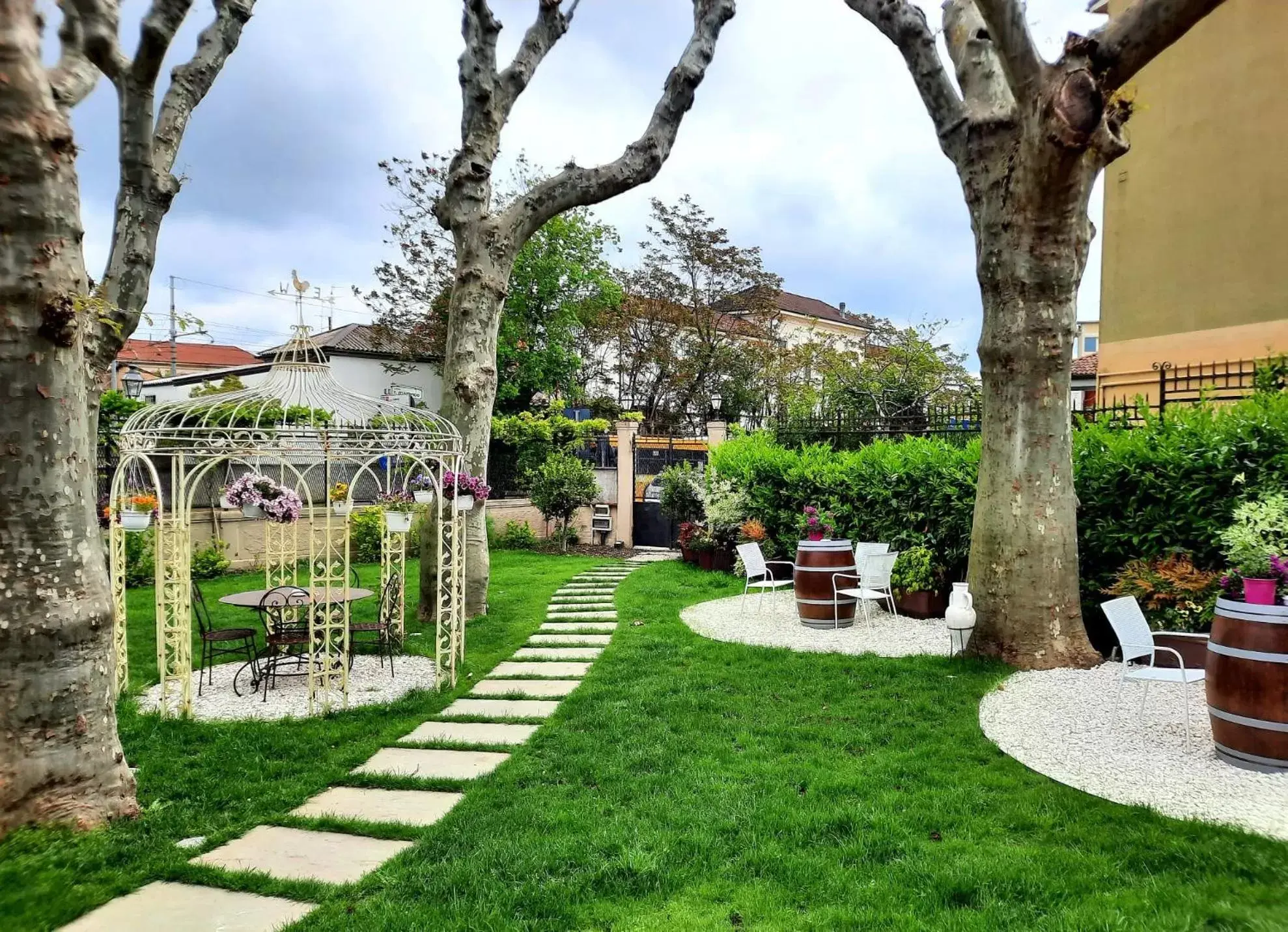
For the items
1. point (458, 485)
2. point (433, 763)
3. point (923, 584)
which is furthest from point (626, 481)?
point (433, 763)

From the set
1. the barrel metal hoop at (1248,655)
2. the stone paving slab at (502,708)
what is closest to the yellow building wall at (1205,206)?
the barrel metal hoop at (1248,655)

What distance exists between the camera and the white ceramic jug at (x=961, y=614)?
6.15m

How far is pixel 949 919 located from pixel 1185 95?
14.0 m

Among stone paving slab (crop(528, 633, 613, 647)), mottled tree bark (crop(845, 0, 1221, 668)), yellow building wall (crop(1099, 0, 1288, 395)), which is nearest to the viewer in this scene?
mottled tree bark (crop(845, 0, 1221, 668))

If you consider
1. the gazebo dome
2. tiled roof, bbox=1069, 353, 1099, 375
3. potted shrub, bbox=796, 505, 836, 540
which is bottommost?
potted shrub, bbox=796, 505, 836, 540

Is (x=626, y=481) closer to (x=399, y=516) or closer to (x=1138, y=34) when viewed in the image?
(x=399, y=516)

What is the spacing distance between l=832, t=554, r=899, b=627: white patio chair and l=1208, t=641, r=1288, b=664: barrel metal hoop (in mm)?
3628

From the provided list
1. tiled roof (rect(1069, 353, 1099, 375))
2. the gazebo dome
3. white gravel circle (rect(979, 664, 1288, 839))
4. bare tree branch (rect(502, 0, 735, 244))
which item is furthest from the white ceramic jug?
tiled roof (rect(1069, 353, 1099, 375))

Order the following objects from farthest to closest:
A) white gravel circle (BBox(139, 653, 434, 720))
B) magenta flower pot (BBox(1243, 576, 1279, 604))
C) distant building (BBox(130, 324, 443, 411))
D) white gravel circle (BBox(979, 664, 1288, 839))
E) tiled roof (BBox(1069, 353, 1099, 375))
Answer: distant building (BBox(130, 324, 443, 411)) → tiled roof (BBox(1069, 353, 1099, 375)) → white gravel circle (BBox(139, 653, 434, 720)) → magenta flower pot (BBox(1243, 576, 1279, 604)) → white gravel circle (BBox(979, 664, 1288, 839))

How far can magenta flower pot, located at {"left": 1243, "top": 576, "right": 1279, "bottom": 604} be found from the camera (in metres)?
3.99

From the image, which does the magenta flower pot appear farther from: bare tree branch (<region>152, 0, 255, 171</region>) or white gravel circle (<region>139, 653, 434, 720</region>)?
bare tree branch (<region>152, 0, 255, 171</region>)

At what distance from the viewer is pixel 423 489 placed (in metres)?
7.21

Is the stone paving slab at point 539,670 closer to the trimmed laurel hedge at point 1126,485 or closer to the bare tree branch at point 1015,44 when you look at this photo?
the trimmed laurel hedge at point 1126,485

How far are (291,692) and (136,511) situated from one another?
192 cm
